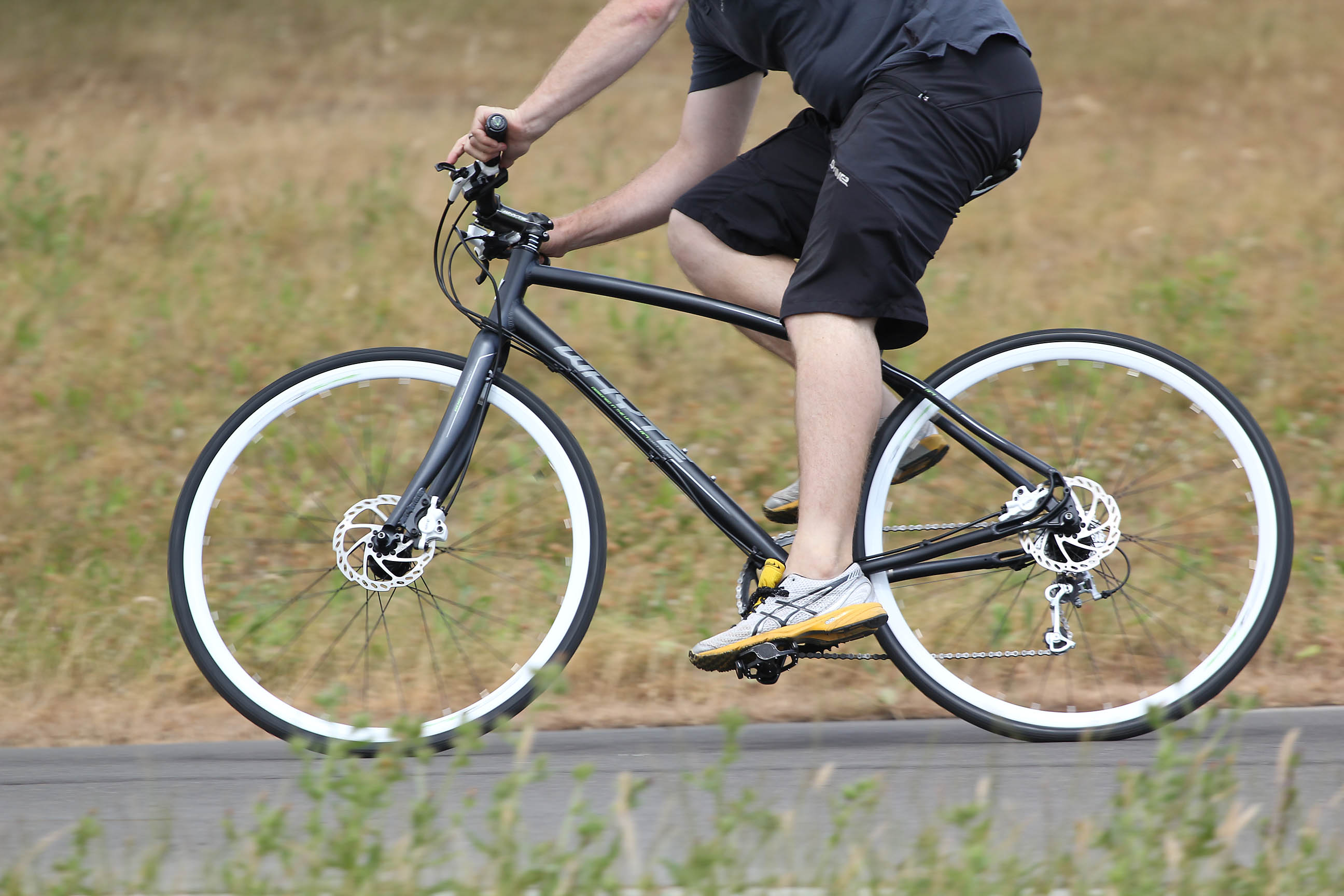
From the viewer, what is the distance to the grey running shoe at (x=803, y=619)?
2.91m

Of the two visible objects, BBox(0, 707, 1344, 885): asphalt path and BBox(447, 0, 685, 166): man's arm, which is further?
BBox(447, 0, 685, 166): man's arm

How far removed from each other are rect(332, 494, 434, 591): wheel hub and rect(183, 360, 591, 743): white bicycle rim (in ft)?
0.90

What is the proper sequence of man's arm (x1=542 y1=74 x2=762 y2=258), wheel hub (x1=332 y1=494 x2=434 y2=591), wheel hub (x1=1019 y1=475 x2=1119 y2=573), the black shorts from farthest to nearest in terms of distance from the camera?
man's arm (x1=542 y1=74 x2=762 y2=258) → wheel hub (x1=1019 y1=475 x2=1119 y2=573) → wheel hub (x1=332 y1=494 x2=434 y2=591) → the black shorts

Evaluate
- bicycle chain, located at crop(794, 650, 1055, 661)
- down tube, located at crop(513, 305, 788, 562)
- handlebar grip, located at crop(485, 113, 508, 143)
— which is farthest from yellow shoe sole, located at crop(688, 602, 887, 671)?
handlebar grip, located at crop(485, 113, 508, 143)

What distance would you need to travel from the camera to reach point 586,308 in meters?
6.53

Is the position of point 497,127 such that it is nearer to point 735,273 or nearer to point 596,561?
point 735,273

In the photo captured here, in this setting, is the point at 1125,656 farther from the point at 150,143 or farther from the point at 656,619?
the point at 150,143

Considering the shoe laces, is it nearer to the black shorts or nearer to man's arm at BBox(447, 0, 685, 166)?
the black shorts

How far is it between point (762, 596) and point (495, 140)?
3.66 ft

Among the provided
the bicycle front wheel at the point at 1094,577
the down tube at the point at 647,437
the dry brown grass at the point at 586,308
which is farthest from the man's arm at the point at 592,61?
the dry brown grass at the point at 586,308

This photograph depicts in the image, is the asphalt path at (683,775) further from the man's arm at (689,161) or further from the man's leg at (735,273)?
the man's arm at (689,161)

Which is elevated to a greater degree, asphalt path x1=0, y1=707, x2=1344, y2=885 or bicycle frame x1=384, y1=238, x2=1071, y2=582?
bicycle frame x1=384, y1=238, x2=1071, y2=582

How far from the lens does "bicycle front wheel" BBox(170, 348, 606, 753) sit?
3.03 m

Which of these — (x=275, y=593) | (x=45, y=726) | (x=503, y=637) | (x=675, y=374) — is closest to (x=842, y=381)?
(x=503, y=637)
